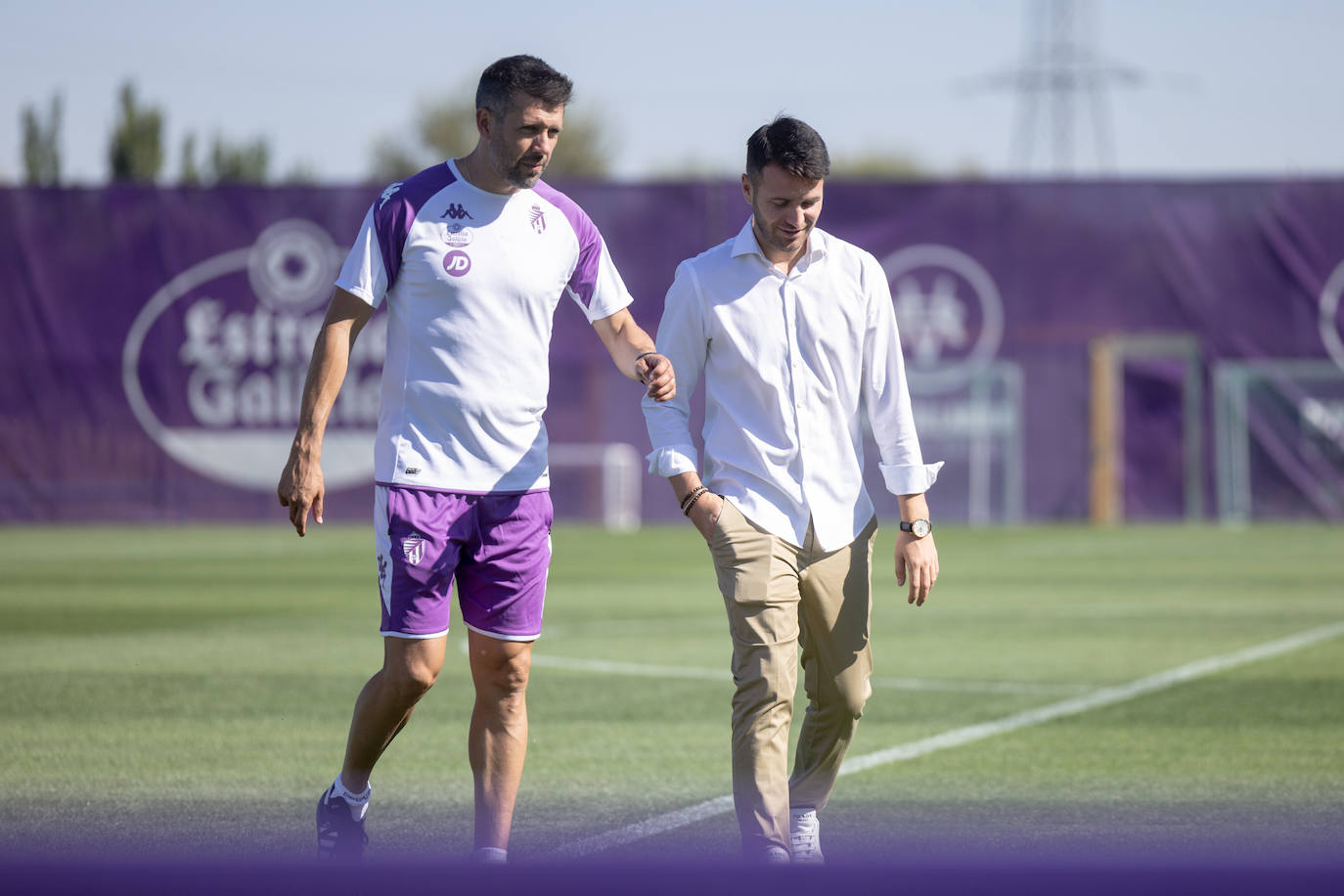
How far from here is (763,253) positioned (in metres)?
5.04

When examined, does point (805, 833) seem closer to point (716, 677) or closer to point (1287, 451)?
point (716, 677)

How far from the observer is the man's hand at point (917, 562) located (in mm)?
5086

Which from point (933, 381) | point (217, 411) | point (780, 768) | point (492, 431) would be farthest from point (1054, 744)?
point (217, 411)

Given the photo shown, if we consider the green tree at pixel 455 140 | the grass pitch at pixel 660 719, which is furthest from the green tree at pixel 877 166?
the grass pitch at pixel 660 719

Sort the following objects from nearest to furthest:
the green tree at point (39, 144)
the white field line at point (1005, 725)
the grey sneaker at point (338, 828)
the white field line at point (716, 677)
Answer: the grey sneaker at point (338, 828), the white field line at point (1005, 725), the white field line at point (716, 677), the green tree at point (39, 144)

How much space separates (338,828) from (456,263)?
161cm

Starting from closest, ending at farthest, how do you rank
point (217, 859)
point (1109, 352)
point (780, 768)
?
point (217, 859) < point (780, 768) < point (1109, 352)

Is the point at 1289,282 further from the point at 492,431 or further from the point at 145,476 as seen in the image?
the point at 492,431

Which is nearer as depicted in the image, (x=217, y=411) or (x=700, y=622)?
(x=700, y=622)

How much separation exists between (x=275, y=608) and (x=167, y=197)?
1113cm

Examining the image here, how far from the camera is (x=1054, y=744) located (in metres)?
7.24

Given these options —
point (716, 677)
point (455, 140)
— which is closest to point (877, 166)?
point (455, 140)

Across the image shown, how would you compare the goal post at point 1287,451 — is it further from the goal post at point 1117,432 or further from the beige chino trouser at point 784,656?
the beige chino trouser at point 784,656

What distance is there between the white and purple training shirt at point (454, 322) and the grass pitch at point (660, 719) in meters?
1.17
